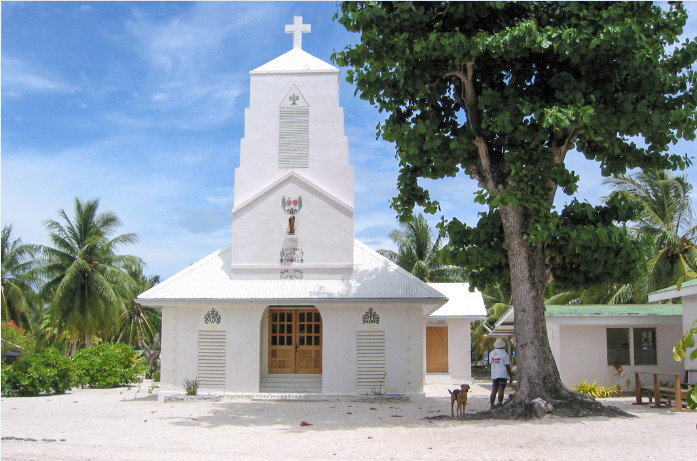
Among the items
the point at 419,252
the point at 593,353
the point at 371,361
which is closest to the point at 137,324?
the point at 419,252

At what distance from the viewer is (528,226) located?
552 inches

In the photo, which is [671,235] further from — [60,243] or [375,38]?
[60,243]

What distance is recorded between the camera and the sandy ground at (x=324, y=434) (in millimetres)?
9484

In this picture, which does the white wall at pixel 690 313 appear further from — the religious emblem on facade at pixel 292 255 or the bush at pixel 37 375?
the bush at pixel 37 375

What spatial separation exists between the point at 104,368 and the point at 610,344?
56.0ft

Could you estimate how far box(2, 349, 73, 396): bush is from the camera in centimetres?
1967

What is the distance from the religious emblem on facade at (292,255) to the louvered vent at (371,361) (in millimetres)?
2720

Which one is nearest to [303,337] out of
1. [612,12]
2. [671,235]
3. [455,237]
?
[455,237]

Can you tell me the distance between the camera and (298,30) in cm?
2169

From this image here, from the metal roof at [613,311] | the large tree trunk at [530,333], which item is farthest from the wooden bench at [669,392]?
the metal roof at [613,311]

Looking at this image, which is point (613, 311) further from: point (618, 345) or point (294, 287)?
point (294, 287)

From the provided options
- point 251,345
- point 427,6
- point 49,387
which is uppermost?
point 427,6

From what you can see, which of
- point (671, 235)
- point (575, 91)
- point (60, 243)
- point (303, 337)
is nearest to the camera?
point (575, 91)

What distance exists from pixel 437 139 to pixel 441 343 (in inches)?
610
